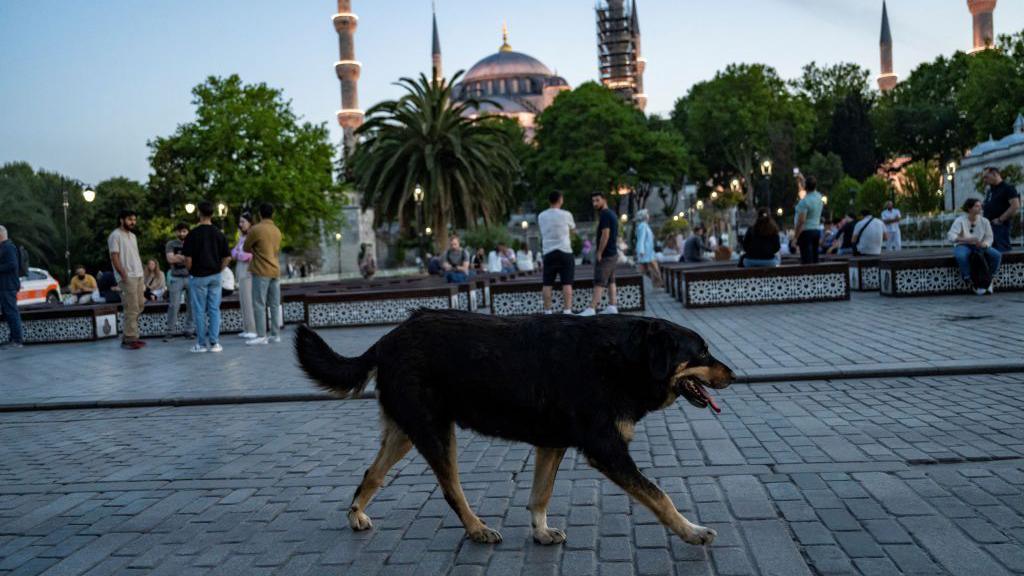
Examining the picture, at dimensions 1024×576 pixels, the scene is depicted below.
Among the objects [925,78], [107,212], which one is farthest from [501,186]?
[925,78]

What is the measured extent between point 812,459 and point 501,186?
104ft

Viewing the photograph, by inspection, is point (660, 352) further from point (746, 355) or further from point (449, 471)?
point (746, 355)

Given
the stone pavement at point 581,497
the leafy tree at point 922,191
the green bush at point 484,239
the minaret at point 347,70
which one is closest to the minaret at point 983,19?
the leafy tree at point 922,191

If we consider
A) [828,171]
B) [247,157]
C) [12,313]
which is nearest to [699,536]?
[12,313]

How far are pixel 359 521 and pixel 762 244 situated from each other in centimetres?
1202

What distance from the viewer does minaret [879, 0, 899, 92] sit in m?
117

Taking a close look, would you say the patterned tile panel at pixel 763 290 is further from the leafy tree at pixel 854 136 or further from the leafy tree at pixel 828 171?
the leafy tree at pixel 854 136

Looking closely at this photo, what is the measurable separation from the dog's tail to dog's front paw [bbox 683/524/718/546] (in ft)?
5.01

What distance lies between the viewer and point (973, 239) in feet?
43.1

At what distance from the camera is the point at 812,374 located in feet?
23.2

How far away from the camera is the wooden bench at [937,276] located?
13.7m

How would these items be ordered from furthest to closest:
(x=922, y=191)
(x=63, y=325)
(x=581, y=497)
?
(x=922, y=191) → (x=63, y=325) → (x=581, y=497)

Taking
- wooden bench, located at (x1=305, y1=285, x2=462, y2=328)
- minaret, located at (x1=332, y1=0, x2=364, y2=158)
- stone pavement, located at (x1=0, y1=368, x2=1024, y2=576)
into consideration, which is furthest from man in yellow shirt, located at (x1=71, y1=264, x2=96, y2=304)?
minaret, located at (x1=332, y1=0, x2=364, y2=158)

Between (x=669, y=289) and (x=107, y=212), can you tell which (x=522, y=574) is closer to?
(x=669, y=289)
